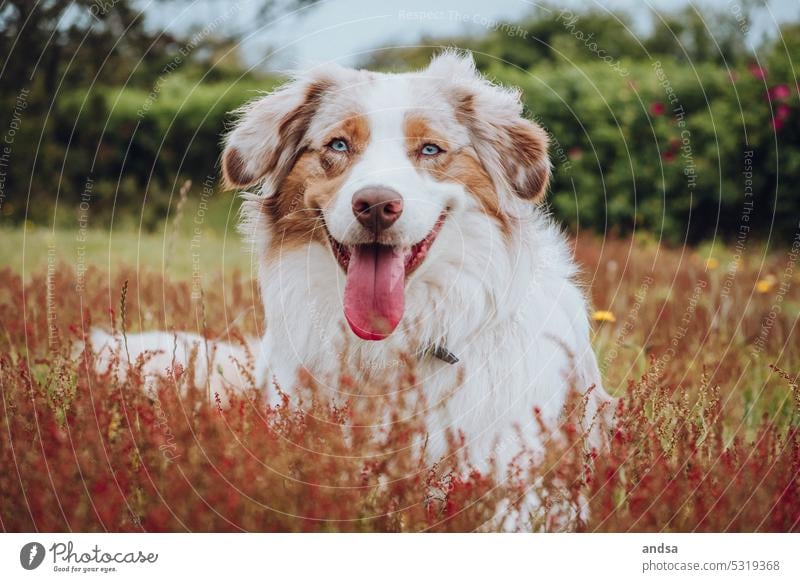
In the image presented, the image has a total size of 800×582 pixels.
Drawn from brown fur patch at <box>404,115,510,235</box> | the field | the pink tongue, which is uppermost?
brown fur patch at <box>404,115,510,235</box>

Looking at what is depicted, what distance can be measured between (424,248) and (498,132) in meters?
0.63

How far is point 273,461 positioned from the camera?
2555 millimetres

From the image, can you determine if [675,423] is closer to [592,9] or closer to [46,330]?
[46,330]

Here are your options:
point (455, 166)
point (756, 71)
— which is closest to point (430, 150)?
point (455, 166)

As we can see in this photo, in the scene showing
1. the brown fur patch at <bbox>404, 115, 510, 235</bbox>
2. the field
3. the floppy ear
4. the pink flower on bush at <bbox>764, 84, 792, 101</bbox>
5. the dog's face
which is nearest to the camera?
the field

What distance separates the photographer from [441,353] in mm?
3188

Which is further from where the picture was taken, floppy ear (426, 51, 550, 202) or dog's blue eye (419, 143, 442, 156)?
floppy ear (426, 51, 550, 202)

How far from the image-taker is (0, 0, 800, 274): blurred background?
703cm
